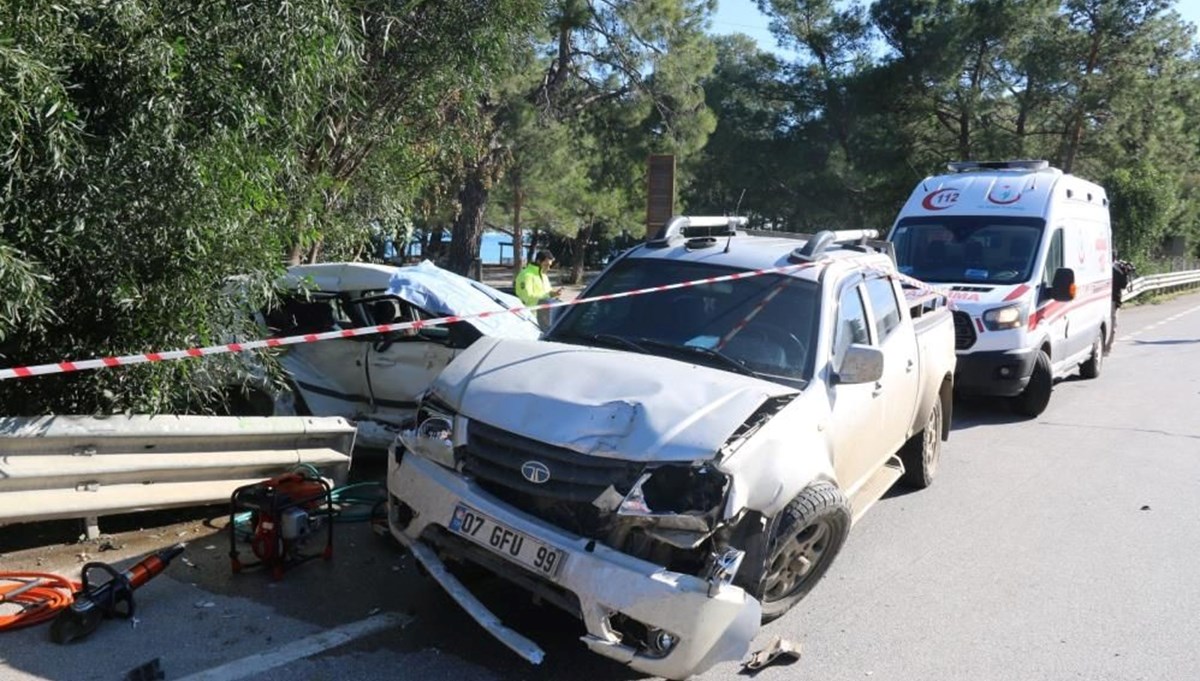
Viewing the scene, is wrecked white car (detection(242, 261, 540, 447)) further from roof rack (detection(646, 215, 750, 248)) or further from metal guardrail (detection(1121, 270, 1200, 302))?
metal guardrail (detection(1121, 270, 1200, 302))

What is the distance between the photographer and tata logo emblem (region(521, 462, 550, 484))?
4062mm

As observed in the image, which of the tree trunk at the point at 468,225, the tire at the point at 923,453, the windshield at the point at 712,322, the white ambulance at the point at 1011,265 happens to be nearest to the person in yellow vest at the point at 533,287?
the white ambulance at the point at 1011,265

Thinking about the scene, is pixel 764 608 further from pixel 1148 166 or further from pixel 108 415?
pixel 1148 166

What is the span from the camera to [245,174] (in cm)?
538

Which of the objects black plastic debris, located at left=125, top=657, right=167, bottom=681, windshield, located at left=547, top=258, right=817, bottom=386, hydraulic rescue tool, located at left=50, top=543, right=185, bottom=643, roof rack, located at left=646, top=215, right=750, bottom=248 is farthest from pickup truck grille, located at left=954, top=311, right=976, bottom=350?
black plastic debris, located at left=125, top=657, right=167, bottom=681

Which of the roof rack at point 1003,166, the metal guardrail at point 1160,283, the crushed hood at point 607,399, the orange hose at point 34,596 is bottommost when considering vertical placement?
the metal guardrail at point 1160,283

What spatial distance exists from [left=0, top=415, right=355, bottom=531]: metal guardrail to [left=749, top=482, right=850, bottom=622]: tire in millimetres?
3129

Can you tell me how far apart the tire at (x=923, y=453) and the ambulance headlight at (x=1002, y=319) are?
2529 mm

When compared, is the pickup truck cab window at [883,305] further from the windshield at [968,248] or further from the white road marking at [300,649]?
the windshield at [968,248]

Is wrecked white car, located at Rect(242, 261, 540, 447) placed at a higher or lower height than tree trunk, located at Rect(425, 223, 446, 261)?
higher

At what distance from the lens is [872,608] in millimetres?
5195

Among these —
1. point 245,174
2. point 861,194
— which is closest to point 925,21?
point 861,194

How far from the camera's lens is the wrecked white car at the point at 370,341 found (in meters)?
7.22

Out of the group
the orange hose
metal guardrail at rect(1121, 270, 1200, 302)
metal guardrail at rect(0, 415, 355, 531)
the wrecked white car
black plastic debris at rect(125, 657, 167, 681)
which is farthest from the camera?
metal guardrail at rect(1121, 270, 1200, 302)
